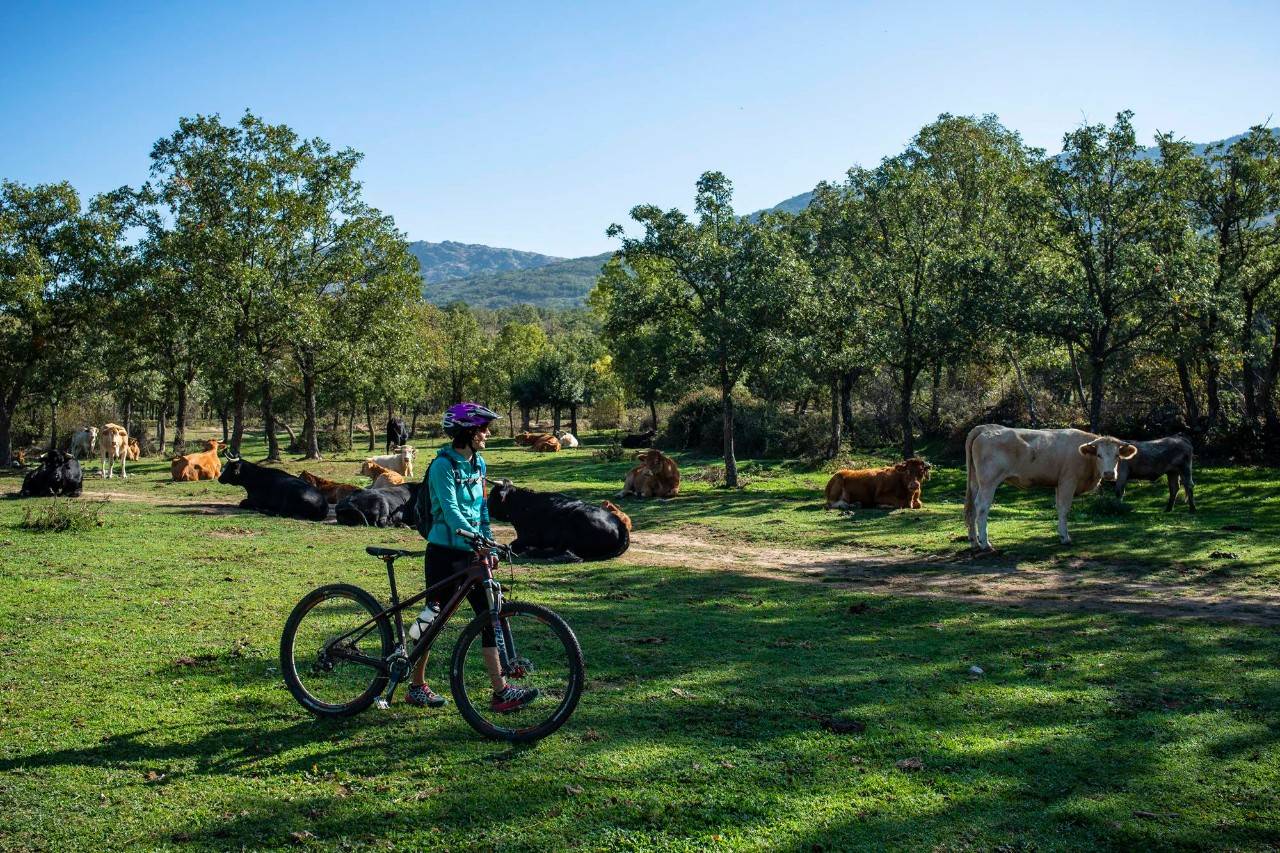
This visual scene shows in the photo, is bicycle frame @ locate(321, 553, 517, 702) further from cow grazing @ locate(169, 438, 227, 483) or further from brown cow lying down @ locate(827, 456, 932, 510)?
cow grazing @ locate(169, 438, 227, 483)

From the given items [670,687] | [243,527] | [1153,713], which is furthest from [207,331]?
[1153,713]

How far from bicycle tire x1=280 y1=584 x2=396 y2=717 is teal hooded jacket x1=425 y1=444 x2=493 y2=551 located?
682 millimetres

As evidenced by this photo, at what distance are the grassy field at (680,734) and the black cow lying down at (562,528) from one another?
281 cm

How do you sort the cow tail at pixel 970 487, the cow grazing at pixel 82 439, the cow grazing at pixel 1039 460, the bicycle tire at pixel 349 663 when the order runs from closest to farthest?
1. the bicycle tire at pixel 349 663
2. the cow tail at pixel 970 487
3. the cow grazing at pixel 1039 460
4. the cow grazing at pixel 82 439

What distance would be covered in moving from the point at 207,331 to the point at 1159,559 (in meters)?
29.5

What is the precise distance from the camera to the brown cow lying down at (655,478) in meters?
23.4

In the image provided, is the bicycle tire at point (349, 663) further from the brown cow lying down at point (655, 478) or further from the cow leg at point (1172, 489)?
the brown cow lying down at point (655, 478)

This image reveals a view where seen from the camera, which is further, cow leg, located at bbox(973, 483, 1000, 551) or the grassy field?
cow leg, located at bbox(973, 483, 1000, 551)

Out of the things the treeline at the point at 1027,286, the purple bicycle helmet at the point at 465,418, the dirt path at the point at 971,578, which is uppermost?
the treeline at the point at 1027,286

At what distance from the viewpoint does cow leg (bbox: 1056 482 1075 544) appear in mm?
14555

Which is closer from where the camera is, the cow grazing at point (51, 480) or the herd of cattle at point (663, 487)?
the herd of cattle at point (663, 487)

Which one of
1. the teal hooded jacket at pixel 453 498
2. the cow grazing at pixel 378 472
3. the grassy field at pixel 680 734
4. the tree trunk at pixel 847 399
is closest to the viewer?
the grassy field at pixel 680 734

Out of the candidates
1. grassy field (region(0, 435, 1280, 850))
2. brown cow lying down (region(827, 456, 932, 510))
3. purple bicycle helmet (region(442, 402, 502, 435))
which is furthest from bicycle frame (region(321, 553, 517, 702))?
brown cow lying down (region(827, 456, 932, 510))

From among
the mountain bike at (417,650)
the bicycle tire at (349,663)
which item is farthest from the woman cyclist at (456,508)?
the bicycle tire at (349,663)
